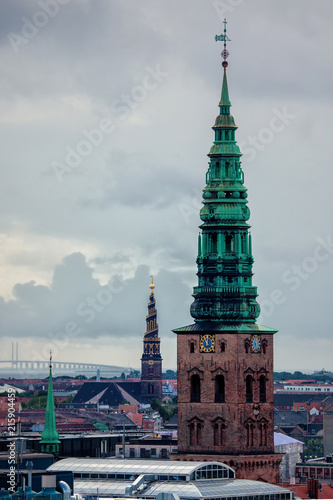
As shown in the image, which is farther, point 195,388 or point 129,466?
point 195,388

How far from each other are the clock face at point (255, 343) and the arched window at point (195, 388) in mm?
3018

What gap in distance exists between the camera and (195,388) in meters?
94.2

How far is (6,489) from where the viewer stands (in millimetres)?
77750

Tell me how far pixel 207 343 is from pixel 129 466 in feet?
29.2

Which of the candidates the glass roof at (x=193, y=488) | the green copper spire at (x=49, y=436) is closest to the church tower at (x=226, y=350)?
the glass roof at (x=193, y=488)

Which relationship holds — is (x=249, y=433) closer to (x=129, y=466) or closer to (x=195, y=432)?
(x=195, y=432)

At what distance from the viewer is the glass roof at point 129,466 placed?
85.5 metres

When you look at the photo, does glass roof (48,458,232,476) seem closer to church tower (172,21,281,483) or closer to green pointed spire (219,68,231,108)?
church tower (172,21,281,483)

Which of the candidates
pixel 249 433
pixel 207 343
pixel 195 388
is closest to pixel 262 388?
pixel 249 433

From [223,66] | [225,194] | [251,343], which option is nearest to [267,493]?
[251,343]

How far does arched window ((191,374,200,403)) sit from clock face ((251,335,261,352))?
3.02 meters

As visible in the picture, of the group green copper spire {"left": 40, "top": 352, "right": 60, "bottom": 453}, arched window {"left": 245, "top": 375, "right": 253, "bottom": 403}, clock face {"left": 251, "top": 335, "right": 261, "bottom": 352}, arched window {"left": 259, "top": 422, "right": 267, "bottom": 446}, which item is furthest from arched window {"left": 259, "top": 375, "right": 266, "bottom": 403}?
green copper spire {"left": 40, "top": 352, "right": 60, "bottom": 453}

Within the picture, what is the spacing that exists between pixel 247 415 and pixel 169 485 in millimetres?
11442

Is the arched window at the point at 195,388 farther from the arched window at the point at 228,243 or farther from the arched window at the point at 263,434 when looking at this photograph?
the arched window at the point at 228,243
